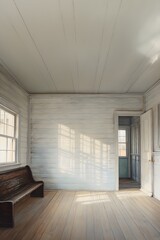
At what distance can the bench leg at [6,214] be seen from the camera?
369cm

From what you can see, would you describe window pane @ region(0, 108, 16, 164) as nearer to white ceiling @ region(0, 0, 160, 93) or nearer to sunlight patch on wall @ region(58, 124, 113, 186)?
white ceiling @ region(0, 0, 160, 93)

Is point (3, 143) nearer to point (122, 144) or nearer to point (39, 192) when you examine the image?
point (39, 192)

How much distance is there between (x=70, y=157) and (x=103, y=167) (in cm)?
96

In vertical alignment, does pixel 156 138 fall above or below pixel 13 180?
above

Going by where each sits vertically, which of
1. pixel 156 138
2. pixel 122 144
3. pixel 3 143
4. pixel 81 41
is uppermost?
pixel 81 41

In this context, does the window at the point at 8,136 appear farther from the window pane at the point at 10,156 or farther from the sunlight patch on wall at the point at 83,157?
the sunlight patch on wall at the point at 83,157

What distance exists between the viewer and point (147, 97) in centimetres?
669

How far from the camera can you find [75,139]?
6.90 m

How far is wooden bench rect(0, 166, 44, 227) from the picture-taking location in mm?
3699

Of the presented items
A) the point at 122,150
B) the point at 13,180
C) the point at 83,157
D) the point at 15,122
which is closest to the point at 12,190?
the point at 13,180

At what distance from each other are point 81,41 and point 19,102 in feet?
9.73

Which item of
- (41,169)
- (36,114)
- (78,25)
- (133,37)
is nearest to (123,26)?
(133,37)

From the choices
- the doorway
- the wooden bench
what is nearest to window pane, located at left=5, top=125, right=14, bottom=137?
the wooden bench

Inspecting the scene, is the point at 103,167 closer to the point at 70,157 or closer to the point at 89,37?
the point at 70,157
